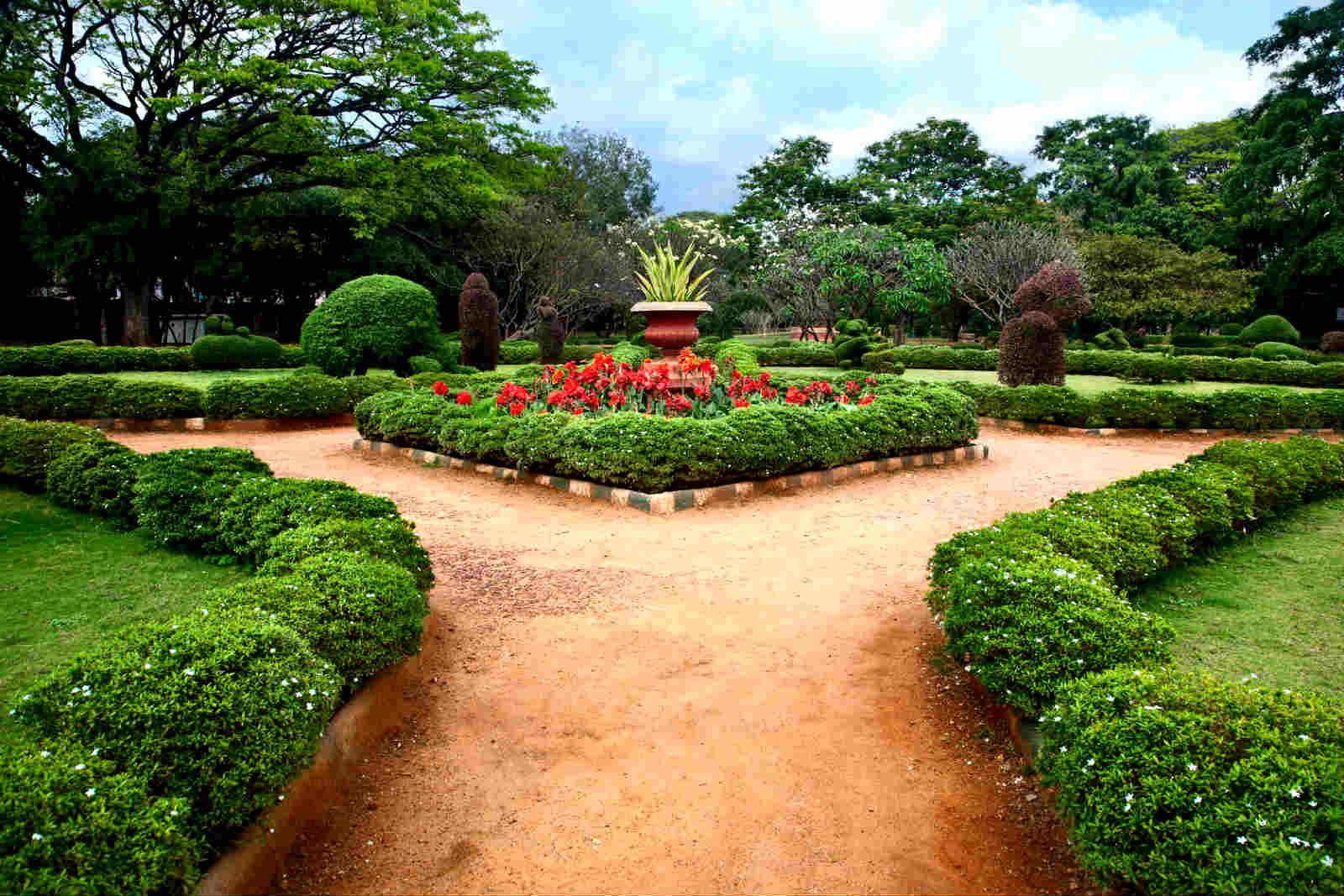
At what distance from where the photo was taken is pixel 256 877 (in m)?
2.30

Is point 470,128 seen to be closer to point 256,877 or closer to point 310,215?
point 310,215

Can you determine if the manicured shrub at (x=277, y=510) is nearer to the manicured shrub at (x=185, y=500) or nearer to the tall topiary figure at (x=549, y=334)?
the manicured shrub at (x=185, y=500)

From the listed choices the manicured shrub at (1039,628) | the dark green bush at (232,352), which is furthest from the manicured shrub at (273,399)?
the manicured shrub at (1039,628)

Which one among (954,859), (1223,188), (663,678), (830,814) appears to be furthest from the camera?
(1223,188)

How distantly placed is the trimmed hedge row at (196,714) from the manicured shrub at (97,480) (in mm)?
2182

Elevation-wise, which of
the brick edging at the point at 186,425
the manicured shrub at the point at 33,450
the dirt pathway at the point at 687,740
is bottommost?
the dirt pathway at the point at 687,740

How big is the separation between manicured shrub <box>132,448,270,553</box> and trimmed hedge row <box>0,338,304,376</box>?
1008 cm

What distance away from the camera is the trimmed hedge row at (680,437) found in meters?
6.66

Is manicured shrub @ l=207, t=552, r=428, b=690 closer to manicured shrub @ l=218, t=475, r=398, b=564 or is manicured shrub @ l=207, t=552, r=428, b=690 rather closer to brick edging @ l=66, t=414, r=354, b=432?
manicured shrub @ l=218, t=475, r=398, b=564

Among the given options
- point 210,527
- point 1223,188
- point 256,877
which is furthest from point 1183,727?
point 1223,188

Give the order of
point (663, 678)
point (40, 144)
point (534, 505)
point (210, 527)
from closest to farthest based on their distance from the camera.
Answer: point (663, 678), point (210, 527), point (534, 505), point (40, 144)

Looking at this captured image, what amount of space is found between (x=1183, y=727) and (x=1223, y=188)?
34.4 meters

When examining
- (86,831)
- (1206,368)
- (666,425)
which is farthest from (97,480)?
(1206,368)

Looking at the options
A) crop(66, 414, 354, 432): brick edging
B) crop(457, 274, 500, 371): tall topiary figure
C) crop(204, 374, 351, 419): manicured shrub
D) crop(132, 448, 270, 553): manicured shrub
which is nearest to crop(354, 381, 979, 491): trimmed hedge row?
crop(204, 374, 351, 419): manicured shrub
